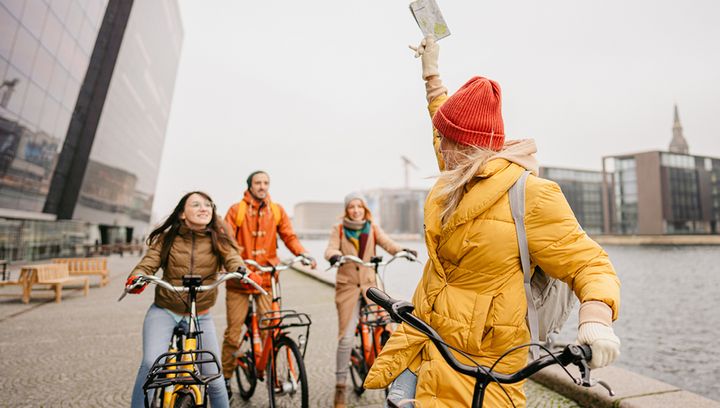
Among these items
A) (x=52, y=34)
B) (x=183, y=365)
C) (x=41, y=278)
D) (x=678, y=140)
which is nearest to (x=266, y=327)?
(x=183, y=365)

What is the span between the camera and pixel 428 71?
260cm

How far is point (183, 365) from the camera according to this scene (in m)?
2.57

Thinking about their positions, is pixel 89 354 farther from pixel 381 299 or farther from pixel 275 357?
pixel 381 299

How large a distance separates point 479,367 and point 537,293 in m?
0.45

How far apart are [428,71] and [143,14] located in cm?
4075

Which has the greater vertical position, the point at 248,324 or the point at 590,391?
the point at 248,324

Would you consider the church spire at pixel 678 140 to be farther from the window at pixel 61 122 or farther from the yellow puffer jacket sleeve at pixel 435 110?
the yellow puffer jacket sleeve at pixel 435 110

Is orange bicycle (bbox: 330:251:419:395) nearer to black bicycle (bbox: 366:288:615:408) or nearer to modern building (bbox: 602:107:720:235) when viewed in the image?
black bicycle (bbox: 366:288:615:408)

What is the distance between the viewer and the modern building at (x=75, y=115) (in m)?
18.9

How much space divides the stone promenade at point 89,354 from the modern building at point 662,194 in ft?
269

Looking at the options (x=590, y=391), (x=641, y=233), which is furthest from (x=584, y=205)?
(x=590, y=391)

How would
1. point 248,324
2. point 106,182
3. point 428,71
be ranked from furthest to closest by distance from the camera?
1. point 106,182
2. point 248,324
3. point 428,71

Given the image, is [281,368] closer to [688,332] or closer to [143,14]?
[688,332]

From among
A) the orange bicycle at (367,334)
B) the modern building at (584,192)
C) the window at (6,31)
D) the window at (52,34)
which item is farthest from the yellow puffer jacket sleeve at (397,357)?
the modern building at (584,192)
